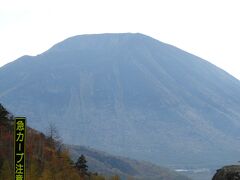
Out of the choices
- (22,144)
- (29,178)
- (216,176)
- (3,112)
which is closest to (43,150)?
(3,112)

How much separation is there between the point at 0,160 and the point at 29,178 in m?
9.07

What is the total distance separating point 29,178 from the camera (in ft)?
196

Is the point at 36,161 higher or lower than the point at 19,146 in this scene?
higher

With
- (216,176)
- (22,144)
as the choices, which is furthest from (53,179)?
(22,144)

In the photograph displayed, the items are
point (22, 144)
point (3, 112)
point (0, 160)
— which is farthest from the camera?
point (3, 112)

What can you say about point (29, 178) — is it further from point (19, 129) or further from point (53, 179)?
point (19, 129)

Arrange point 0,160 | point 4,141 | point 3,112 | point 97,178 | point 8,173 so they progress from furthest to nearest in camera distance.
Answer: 1. point 97,178
2. point 3,112
3. point 4,141
4. point 0,160
5. point 8,173

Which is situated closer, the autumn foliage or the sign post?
the sign post

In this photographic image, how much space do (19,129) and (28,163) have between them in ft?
187

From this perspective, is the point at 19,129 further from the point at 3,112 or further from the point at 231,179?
the point at 3,112

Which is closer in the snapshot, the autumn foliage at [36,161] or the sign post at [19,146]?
the sign post at [19,146]

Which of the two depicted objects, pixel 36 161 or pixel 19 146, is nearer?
pixel 19 146

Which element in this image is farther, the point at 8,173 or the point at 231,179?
the point at 8,173

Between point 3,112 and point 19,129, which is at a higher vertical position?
point 3,112
